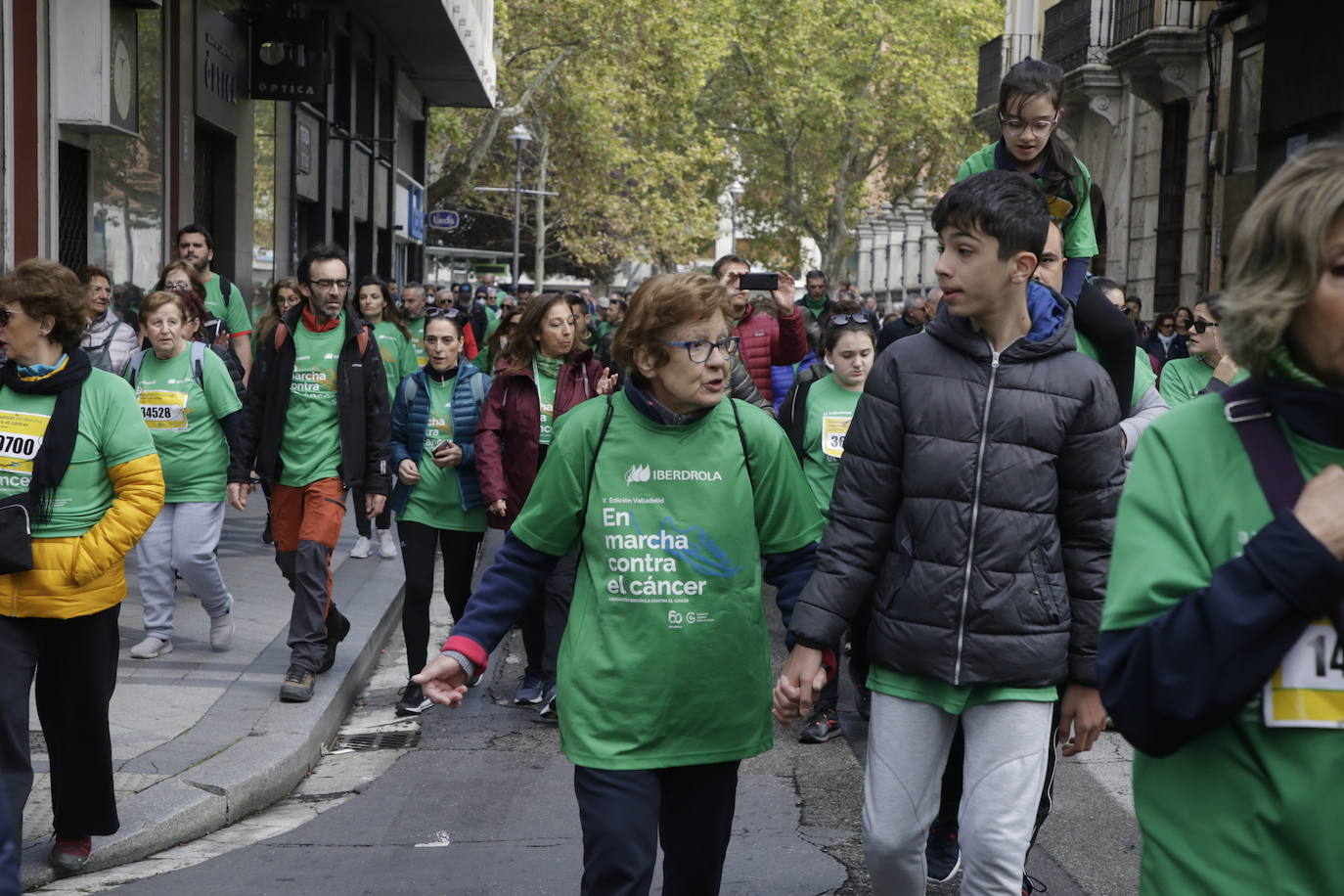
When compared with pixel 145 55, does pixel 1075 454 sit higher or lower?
lower

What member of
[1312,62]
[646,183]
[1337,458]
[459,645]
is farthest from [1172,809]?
[646,183]

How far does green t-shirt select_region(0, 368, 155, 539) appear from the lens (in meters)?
4.90

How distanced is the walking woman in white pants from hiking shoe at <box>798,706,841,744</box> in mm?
3012

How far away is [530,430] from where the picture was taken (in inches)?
311

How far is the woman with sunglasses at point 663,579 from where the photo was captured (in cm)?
375

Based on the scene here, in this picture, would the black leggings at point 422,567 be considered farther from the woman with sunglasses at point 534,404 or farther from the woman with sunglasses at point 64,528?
the woman with sunglasses at point 64,528

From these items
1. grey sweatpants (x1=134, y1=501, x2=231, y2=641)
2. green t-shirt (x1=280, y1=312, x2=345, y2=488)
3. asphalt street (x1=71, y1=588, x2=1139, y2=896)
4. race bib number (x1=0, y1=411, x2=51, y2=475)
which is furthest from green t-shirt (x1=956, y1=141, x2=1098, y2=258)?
grey sweatpants (x1=134, y1=501, x2=231, y2=641)

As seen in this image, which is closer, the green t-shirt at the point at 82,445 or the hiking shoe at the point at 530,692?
the green t-shirt at the point at 82,445

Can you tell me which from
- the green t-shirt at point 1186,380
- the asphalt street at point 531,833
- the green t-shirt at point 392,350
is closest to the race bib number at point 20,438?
the asphalt street at point 531,833

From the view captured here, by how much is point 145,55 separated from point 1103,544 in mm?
11477

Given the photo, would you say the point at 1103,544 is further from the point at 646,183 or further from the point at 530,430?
the point at 646,183

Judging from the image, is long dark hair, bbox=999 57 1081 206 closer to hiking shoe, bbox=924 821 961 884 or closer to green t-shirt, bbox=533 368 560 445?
hiking shoe, bbox=924 821 961 884

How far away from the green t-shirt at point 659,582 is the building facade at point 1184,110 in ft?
44.3

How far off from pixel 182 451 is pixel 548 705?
221 cm
